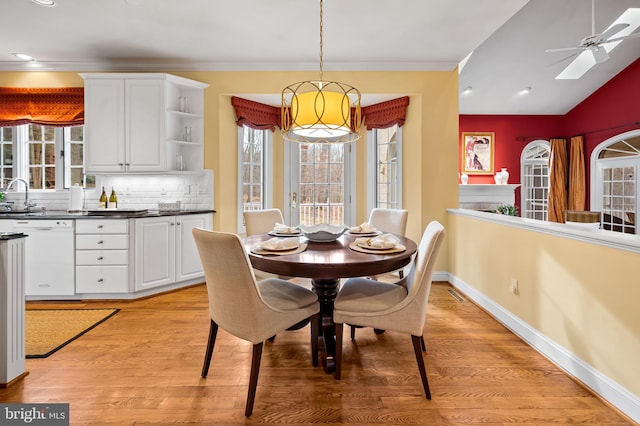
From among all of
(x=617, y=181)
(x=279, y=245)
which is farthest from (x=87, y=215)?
(x=617, y=181)

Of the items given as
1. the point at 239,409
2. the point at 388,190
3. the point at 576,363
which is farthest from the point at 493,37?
the point at 239,409

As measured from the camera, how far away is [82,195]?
3.73 m

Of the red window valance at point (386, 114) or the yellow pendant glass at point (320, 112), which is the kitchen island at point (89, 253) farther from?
the red window valance at point (386, 114)

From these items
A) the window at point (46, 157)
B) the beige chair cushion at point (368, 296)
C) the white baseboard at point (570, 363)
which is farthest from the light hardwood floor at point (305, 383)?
the window at point (46, 157)

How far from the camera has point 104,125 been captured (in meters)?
3.59

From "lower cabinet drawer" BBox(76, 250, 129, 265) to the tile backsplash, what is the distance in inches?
32.2

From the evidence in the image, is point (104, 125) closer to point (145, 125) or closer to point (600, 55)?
point (145, 125)

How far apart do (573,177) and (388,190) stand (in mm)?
4433

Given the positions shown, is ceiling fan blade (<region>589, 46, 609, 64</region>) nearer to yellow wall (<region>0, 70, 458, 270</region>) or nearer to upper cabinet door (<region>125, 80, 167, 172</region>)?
yellow wall (<region>0, 70, 458, 270</region>)

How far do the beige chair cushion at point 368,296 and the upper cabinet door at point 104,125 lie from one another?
2934 mm

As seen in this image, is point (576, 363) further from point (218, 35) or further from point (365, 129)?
point (218, 35)

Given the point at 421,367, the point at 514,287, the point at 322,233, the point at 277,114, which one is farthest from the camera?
the point at 277,114

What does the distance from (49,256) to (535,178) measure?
26.2 feet

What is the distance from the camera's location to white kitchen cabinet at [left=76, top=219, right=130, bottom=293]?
10.6 feet
